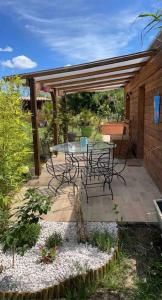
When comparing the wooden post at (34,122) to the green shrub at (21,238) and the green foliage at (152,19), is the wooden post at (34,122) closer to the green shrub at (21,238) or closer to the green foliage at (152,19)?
the green shrub at (21,238)

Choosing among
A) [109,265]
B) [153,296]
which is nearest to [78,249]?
[109,265]

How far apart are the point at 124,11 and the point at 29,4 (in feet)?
9.78

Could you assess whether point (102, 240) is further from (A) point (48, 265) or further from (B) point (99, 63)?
(B) point (99, 63)

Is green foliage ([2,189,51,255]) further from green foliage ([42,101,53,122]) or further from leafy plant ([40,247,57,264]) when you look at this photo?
green foliage ([42,101,53,122])

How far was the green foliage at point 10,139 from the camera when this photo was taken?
3.12 meters

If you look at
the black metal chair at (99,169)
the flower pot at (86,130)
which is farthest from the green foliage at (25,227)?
the flower pot at (86,130)

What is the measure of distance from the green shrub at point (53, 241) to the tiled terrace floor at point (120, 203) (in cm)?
69

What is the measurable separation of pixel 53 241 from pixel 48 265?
14.9 inches

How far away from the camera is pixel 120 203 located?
13.9 feet

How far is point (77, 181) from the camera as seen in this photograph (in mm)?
5527

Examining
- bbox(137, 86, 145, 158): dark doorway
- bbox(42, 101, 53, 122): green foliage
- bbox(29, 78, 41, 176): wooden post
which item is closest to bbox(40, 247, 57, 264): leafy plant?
bbox(29, 78, 41, 176): wooden post

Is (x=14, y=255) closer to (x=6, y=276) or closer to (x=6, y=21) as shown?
(x=6, y=276)

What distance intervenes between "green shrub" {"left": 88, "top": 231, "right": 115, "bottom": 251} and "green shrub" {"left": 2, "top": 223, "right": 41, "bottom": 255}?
696 millimetres

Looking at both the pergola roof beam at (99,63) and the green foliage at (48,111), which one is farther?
the green foliage at (48,111)
